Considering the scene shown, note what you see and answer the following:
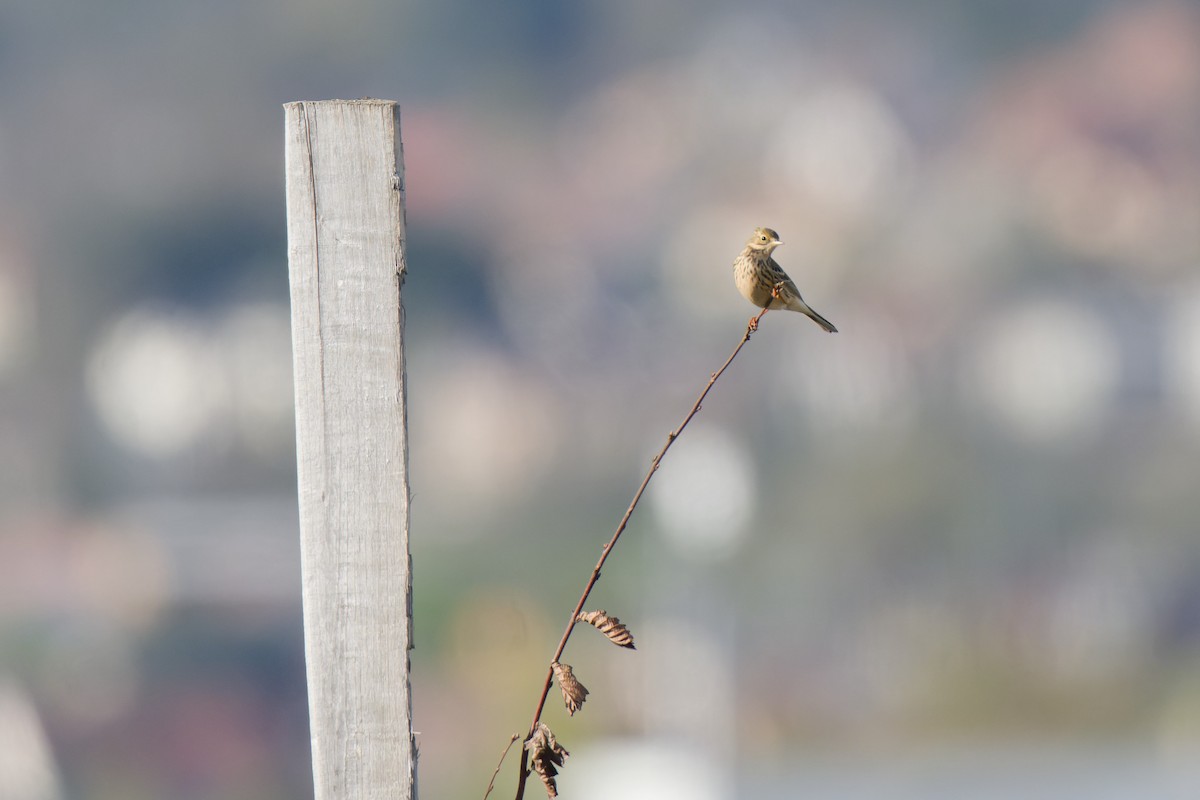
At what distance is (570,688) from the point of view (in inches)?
68.5

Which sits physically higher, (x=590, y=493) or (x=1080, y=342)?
(x=1080, y=342)

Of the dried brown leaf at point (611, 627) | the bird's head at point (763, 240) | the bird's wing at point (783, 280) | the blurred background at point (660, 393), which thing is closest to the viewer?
the dried brown leaf at point (611, 627)

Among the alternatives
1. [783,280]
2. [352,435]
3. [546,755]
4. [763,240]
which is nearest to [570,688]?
[546,755]

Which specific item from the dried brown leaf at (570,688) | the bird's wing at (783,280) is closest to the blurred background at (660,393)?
the bird's wing at (783,280)

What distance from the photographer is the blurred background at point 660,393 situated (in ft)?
50.8

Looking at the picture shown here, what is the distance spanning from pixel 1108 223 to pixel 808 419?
492 cm

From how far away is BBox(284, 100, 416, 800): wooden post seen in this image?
1732 mm

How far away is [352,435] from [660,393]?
1718 cm

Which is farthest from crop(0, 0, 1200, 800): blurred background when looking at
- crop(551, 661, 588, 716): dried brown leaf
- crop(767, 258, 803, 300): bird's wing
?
crop(551, 661, 588, 716): dried brown leaf

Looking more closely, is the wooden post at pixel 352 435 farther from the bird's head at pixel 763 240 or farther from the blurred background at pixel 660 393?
the blurred background at pixel 660 393

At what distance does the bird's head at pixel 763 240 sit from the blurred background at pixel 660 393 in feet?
33.3

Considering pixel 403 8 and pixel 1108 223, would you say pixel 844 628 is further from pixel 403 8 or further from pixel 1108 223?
pixel 403 8

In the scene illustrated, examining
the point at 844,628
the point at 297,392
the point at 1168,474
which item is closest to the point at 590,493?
the point at 844,628

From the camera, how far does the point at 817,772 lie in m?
16.4
